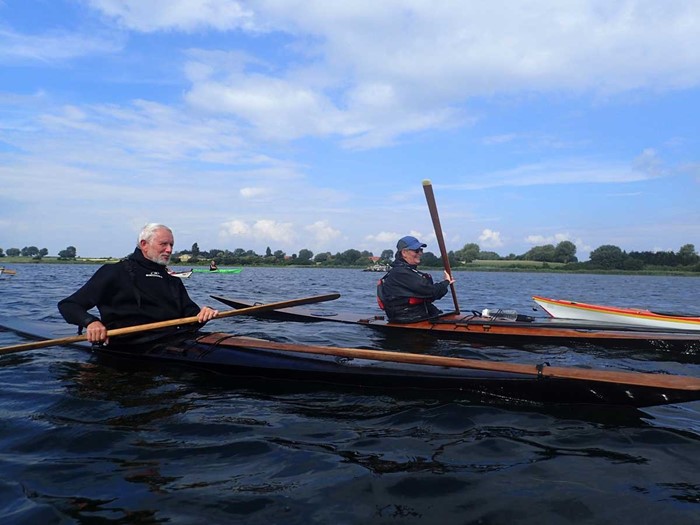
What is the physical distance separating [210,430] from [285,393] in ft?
3.82

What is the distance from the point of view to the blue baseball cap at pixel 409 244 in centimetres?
876

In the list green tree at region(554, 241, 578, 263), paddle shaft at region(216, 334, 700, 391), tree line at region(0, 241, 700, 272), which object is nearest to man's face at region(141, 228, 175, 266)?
paddle shaft at region(216, 334, 700, 391)

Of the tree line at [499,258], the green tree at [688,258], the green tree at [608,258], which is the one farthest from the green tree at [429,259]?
the green tree at [688,258]

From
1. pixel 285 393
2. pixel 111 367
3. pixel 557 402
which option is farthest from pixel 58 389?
pixel 557 402

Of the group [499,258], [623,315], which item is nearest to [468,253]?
[499,258]

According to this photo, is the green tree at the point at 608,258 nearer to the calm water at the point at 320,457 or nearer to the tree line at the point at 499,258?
the tree line at the point at 499,258

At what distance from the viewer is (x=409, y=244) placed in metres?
8.77

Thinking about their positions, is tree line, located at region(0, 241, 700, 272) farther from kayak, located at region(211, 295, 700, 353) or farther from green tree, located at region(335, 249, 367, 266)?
kayak, located at region(211, 295, 700, 353)

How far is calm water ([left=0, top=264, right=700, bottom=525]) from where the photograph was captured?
9.17ft

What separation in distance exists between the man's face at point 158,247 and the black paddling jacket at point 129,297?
2.6 inches

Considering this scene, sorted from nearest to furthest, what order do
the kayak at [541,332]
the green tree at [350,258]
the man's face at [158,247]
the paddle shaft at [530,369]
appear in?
the paddle shaft at [530,369]
the man's face at [158,247]
the kayak at [541,332]
the green tree at [350,258]

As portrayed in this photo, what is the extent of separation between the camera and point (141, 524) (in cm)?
261

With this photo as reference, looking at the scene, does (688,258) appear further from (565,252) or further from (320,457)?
(320,457)

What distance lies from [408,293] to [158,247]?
183 inches
